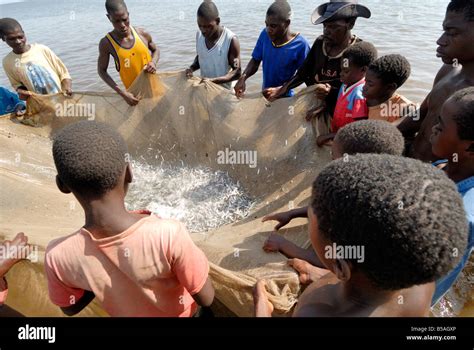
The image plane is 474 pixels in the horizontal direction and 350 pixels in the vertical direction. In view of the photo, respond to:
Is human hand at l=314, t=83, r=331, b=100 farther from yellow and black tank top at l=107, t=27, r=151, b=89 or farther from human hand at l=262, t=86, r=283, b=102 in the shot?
yellow and black tank top at l=107, t=27, r=151, b=89

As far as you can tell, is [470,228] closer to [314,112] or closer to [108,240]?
[108,240]

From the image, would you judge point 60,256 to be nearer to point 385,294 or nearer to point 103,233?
point 103,233

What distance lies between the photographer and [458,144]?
1.51m

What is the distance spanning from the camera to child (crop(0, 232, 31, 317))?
1.65m

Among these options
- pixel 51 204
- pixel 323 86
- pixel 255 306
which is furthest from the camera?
pixel 323 86

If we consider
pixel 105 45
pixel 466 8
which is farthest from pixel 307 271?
pixel 105 45

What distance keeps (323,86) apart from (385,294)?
1976mm

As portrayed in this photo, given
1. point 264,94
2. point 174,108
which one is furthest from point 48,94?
point 264,94

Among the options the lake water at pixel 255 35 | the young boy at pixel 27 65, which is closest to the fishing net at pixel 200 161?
the young boy at pixel 27 65

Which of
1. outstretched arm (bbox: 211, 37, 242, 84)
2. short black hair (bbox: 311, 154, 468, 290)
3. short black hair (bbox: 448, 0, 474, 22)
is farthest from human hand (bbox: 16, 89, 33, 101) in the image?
short black hair (bbox: 448, 0, 474, 22)

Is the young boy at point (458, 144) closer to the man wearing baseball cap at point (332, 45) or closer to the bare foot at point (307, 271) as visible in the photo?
the bare foot at point (307, 271)

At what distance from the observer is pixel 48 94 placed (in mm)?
3572

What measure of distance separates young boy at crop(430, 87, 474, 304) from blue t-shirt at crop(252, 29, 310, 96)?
1.95 meters

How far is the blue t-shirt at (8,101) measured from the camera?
3.67 m
